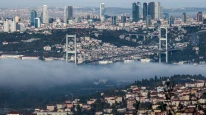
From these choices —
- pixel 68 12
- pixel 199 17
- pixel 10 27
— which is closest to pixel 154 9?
pixel 199 17

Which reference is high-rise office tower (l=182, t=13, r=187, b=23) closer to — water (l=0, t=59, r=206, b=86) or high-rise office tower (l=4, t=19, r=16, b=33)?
high-rise office tower (l=4, t=19, r=16, b=33)

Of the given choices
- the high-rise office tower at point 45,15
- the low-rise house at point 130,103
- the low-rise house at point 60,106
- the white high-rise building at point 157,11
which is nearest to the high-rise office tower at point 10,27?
the high-rise office tower at point 45,15

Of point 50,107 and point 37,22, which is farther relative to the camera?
point 37,22

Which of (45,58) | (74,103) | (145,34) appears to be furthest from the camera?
(145,34)

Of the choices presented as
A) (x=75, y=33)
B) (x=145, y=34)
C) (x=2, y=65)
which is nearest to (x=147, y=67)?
(x=2, y=65)

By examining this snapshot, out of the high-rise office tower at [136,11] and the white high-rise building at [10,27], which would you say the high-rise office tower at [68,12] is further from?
the white high-rise building at [10,27]

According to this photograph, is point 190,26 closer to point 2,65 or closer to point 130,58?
point 130,58

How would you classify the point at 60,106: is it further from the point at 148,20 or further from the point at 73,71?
the point at 148,20

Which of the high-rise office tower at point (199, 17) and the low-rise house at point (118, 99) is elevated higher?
the high-rise office tower at point (199, 17)
